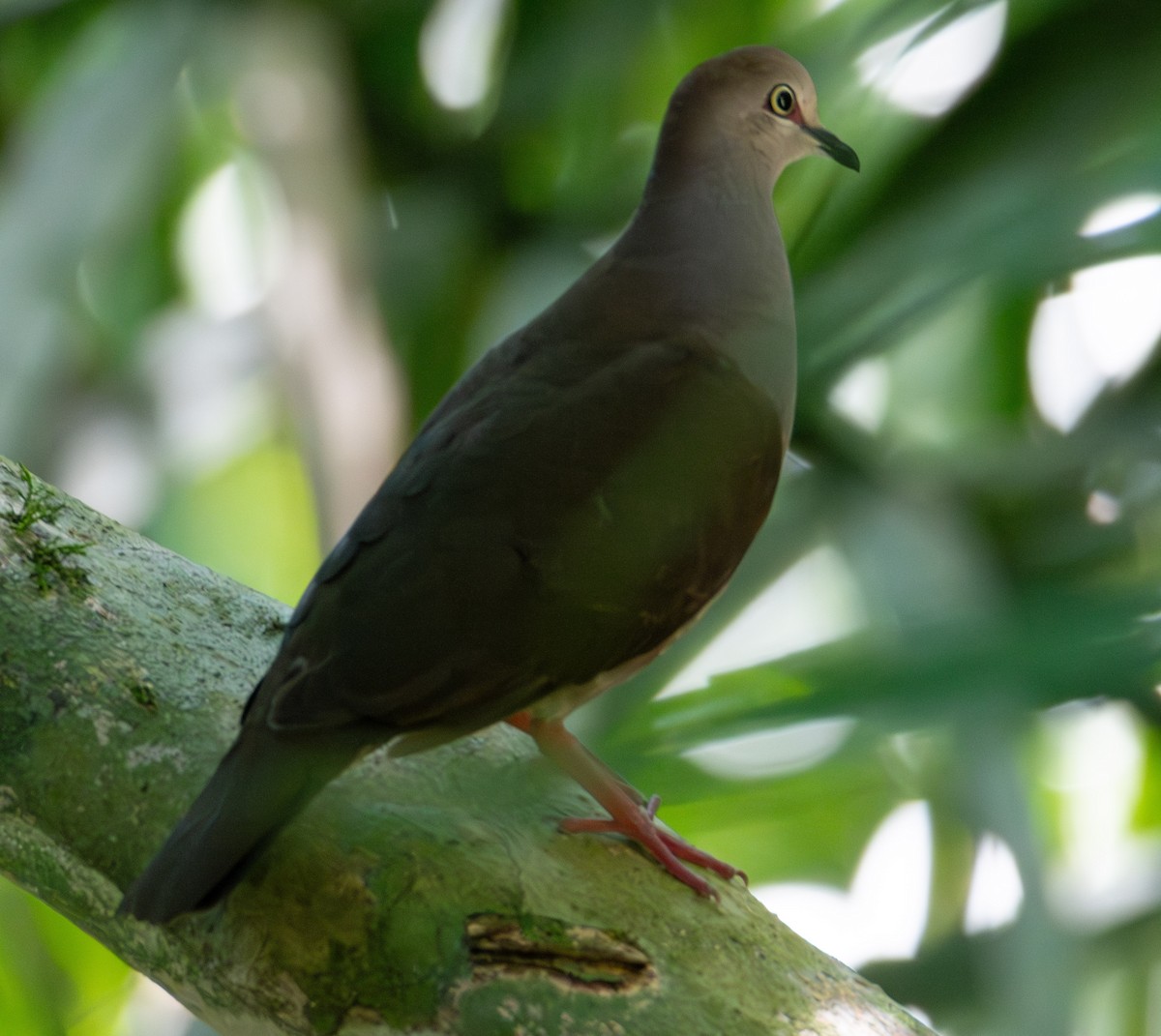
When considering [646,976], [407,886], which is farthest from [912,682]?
[407,886]

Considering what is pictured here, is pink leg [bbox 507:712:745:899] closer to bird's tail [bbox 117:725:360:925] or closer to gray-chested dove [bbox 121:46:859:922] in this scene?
gray-chested dove [bbox 121:46:859:922]

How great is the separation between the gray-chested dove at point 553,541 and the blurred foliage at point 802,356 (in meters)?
0.11

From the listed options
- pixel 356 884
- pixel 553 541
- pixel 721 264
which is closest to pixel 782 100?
pixel 721 264

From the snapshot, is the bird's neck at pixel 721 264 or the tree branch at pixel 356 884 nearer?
the tree branch at pixel 356 884

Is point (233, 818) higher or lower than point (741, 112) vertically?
lower

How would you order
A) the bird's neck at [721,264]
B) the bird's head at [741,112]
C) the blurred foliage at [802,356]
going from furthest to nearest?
the bird's head at [741,112] → the bird's neck at [721,264] → the blurred foliage at [802,356]

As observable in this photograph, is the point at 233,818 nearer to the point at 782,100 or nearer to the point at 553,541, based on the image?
the point at 553,541

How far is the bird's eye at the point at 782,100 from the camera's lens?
1546 mm

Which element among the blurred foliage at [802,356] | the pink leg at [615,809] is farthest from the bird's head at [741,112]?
the pink leg at [615,809]

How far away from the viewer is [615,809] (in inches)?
51.5

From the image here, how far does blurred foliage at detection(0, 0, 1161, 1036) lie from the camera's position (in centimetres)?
122

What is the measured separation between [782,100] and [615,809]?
819 millimetres

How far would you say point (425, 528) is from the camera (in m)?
1.22

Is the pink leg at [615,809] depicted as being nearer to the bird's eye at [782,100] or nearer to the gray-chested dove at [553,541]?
the gray-chested dove at [553,541]
